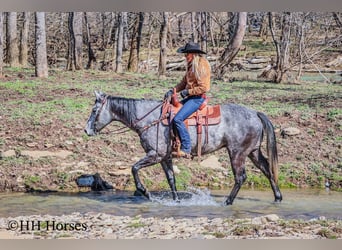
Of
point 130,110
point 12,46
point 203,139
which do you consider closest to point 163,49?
point 130,110

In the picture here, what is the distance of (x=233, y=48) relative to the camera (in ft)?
22.4

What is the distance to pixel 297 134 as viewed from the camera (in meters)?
6.71

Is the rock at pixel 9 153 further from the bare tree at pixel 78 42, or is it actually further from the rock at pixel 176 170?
the rock at pixel 176 170

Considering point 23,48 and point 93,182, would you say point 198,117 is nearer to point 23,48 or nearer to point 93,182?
point 93,182

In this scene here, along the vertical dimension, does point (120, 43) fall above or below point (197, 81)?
above

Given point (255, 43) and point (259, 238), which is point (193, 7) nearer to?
point (255, 43)

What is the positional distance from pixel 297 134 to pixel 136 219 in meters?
1.76

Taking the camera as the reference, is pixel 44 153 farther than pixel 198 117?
Yes

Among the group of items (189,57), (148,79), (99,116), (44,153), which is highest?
(189,57)

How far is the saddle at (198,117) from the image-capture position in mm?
6254

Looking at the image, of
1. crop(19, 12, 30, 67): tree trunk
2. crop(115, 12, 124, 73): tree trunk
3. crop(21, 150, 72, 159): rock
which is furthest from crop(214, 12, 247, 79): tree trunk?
crop(19, 12, 30, 67): tree trunk

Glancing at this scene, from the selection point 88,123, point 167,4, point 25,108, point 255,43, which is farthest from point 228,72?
point 25,108

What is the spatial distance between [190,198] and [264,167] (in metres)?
0.74

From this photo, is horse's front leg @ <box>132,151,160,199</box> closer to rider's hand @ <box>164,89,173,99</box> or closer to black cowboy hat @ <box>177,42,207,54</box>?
rider's hand @ <box>164,89,173,99</box>
